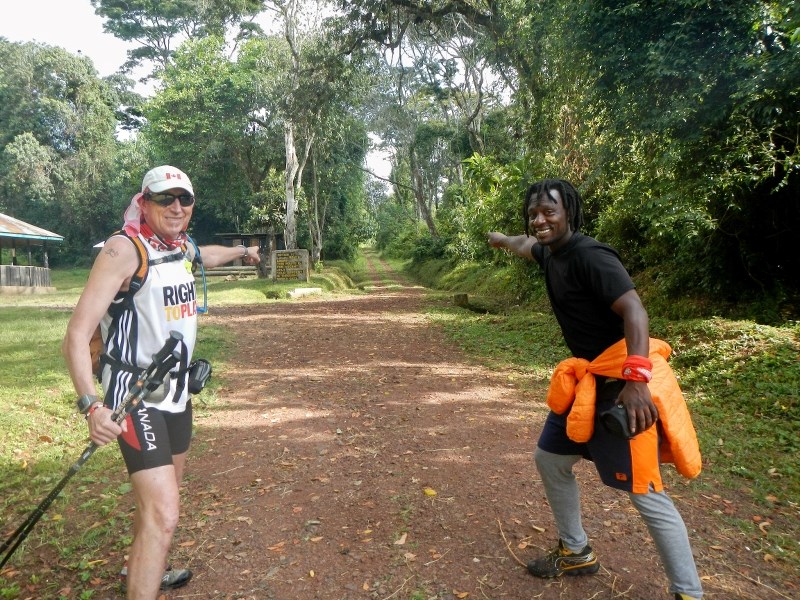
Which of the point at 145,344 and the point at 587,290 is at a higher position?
the point at 587,290

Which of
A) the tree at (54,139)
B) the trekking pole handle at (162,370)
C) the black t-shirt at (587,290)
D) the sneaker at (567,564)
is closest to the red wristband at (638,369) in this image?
the black t-shirt at (587,290)

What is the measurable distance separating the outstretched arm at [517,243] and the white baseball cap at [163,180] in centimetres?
186

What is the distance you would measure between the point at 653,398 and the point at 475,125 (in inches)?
1034

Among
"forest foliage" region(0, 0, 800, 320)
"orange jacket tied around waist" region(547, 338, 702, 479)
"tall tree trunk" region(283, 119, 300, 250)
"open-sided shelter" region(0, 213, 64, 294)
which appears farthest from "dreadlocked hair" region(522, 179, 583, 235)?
"open-sided shelter" region(0, 213, 64, 294)

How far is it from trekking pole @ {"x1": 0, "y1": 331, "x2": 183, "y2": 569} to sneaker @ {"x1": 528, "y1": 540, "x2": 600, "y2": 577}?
6.98ft

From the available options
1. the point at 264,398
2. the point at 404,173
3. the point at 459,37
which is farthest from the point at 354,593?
the point at 404,173

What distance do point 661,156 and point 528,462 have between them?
5611 mm

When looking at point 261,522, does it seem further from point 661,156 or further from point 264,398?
point 661,156

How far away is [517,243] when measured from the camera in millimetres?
3672

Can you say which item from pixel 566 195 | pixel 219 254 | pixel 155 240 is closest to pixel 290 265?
pixel 219 254

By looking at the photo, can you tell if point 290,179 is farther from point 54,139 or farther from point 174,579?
point 54,139

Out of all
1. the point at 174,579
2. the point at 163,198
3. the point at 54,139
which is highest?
the point at 54,139

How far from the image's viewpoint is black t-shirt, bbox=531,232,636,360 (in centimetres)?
254

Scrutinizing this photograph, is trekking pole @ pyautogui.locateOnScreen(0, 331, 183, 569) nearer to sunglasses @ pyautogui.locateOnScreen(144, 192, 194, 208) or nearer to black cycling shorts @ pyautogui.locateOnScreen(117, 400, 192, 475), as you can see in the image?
black cycling shorts @ pyautogui.locateOnScreen(117, 400, 192, 475)
